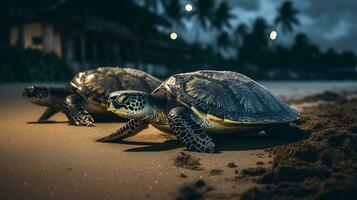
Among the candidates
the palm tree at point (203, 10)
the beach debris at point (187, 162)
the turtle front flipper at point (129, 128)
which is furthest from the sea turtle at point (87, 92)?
the palm tree at point (203, 10)

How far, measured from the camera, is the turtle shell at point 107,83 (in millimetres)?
6613

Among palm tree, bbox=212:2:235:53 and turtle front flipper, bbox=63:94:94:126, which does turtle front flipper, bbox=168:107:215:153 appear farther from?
palm tree, bbox=212:2:235:53

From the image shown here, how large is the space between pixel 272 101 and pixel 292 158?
1.74 metres

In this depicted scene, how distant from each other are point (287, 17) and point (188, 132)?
7359 centimetres

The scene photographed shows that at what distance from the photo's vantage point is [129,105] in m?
4.50

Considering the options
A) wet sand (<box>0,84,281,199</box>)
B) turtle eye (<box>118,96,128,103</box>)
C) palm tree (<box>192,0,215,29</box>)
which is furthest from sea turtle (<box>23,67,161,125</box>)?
palm tree (<box>192,0,215,29</box>)

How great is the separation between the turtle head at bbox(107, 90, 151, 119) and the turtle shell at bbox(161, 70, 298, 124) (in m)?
0.39

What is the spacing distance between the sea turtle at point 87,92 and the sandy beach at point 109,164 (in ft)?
2.77

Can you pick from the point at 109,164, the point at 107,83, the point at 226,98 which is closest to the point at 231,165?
the point at 109,164

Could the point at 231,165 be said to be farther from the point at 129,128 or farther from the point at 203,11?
the point at 203,11

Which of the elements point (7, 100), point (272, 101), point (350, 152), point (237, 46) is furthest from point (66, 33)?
point (237, 46)

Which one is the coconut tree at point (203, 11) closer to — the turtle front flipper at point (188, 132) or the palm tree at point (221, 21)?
the palm tree at point (221, 21)

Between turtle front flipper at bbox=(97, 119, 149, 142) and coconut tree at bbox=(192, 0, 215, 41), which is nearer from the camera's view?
turtle front flipper at bbox=(97, 119, 149, 142)

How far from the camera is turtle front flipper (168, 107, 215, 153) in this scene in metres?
4.20
